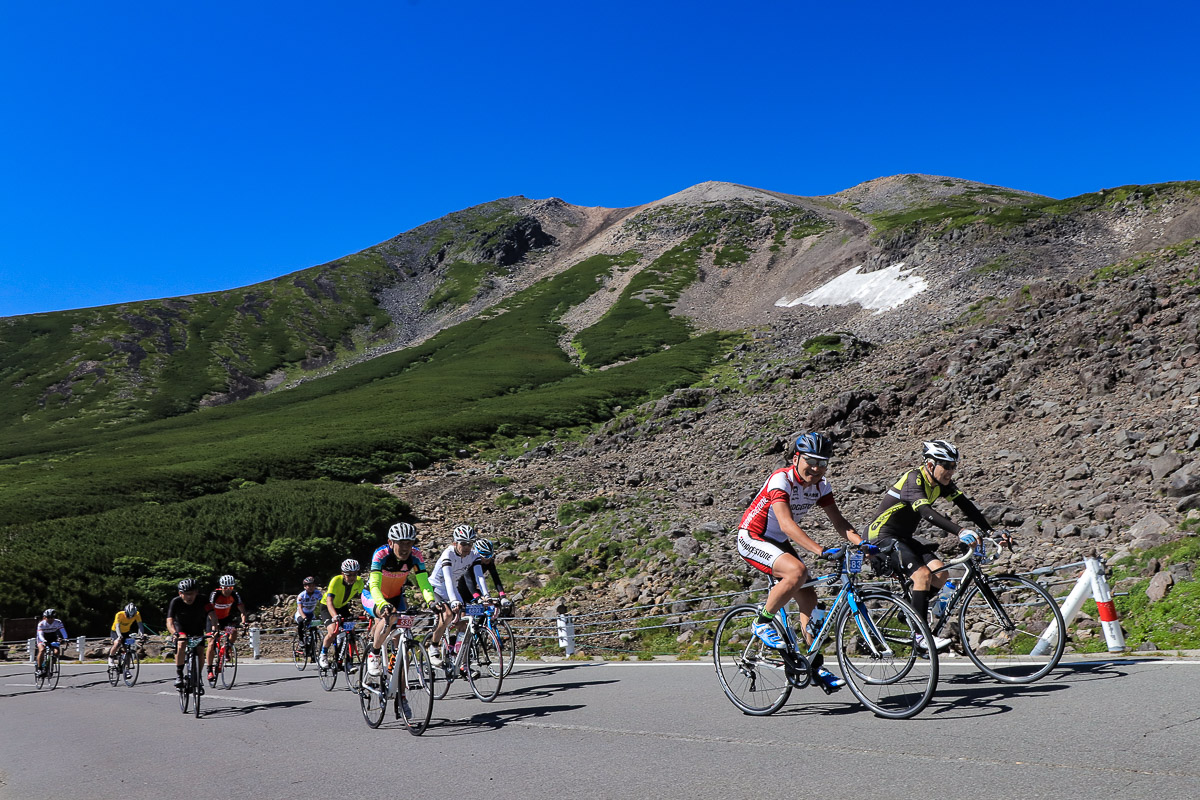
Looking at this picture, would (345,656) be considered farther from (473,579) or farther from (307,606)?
(307,606)

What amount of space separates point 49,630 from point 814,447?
77.5 ft

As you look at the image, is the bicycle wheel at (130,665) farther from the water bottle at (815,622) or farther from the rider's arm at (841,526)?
the rider's arm at (841,526)

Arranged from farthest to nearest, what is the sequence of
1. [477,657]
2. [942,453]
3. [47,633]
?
[47,633]
[477,657]
[942,453]

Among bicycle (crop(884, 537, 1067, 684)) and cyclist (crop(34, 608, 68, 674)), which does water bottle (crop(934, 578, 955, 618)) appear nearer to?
bicycle (crop(884, 537, 1067, 684))

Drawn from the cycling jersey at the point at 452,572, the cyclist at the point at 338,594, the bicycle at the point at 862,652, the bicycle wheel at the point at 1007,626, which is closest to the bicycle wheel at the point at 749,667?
the bicycle at the point at 862,652

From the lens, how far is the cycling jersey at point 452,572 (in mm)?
10570

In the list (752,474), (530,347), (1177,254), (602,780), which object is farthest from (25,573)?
(530,347)

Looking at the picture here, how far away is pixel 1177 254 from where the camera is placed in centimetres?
3553

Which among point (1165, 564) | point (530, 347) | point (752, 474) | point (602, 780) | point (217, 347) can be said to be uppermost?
point (217, 347)

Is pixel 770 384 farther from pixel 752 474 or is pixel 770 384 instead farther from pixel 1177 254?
pixel 1177 254

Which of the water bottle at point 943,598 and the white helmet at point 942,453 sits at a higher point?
the white helmet at point 942,453

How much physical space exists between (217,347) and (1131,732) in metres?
148

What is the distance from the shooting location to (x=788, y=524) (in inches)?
273

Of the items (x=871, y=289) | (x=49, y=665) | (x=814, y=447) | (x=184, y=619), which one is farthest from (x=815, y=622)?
(x=871, y=289)
